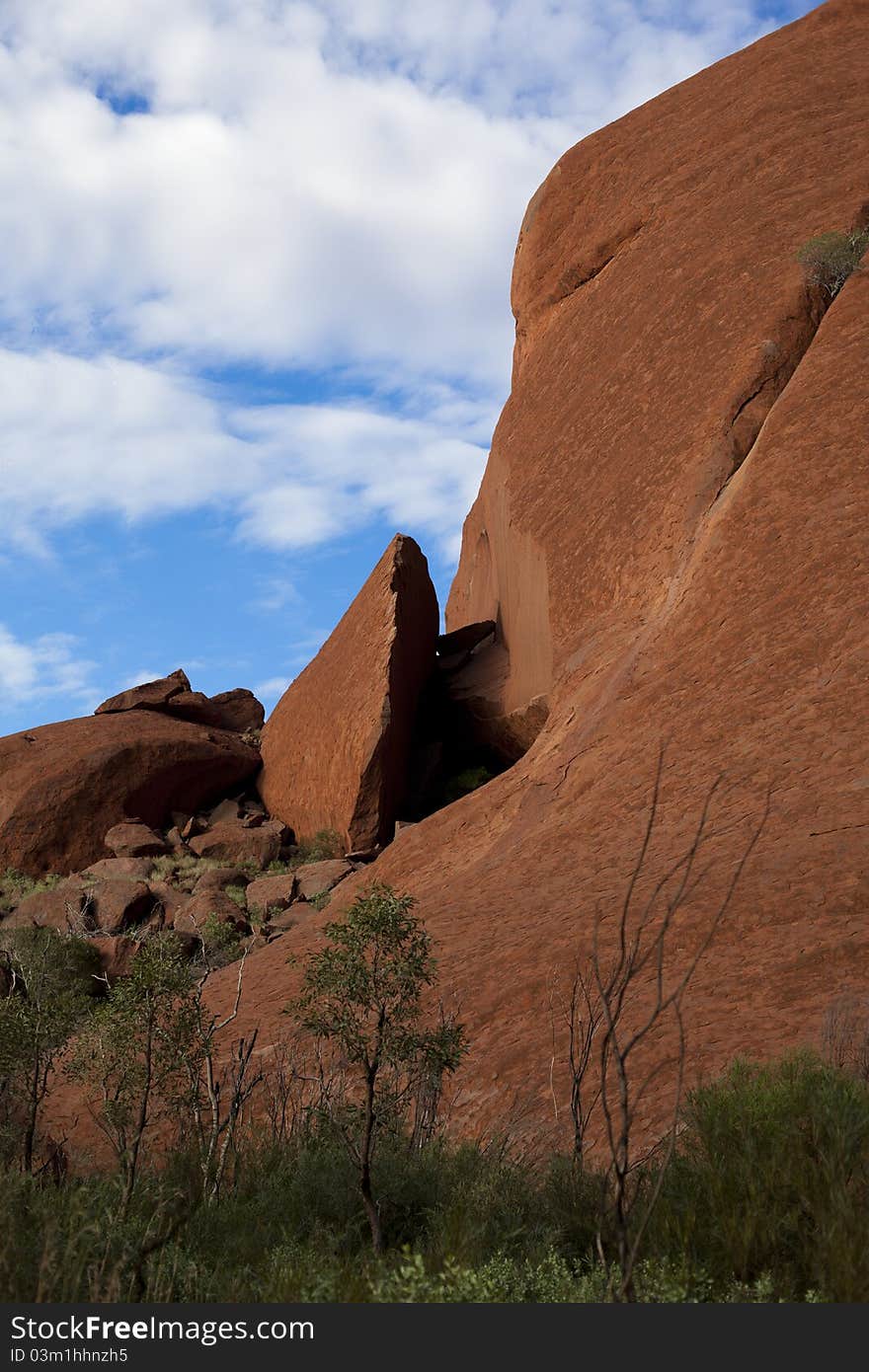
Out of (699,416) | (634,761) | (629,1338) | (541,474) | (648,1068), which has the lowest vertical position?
(629,1338)

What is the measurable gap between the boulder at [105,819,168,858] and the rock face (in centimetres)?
246

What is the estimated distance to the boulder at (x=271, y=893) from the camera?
60.2 feet

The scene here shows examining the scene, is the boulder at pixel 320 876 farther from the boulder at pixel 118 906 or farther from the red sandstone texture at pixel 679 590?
the boulder at pixel 118 906

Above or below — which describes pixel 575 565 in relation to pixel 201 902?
above

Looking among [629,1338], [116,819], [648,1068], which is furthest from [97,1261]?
[116,819]

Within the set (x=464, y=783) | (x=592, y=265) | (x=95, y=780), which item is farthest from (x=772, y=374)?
(x=95, y=780)

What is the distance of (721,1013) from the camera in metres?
7.46

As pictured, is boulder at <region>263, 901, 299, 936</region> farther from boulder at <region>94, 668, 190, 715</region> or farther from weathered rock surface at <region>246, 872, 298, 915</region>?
boulder at <region>94, 668, 190, 715</region>

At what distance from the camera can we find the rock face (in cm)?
2000

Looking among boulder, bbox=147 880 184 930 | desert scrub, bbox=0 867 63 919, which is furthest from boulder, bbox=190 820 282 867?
desert scrub, bbox=0 867 63 919

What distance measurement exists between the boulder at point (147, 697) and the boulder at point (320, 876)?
8725 mm

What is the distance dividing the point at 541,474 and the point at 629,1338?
51.3 ft

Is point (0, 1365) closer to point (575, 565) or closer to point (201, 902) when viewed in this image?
point (575, 565)

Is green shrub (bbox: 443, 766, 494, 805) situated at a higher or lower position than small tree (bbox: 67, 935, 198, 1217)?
higher
